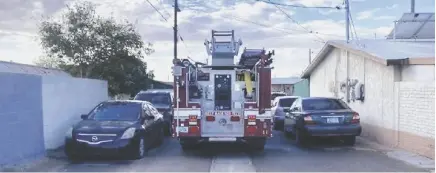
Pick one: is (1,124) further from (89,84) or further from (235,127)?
(89,84)

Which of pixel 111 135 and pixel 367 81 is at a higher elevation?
pixel 367 81

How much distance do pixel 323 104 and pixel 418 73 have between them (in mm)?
3046

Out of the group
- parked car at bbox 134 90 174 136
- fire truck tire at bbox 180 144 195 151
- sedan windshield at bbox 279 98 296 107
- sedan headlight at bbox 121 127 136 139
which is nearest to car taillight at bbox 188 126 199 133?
fire truck tire at bbox 180 144 195 151

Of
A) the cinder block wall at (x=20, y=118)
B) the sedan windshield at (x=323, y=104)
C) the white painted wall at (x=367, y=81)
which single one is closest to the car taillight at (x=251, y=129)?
the sedan windshield at (x=323, y=104)

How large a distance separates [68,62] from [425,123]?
50.7 feet

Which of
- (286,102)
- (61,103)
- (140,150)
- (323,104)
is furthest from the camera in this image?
(286,102)

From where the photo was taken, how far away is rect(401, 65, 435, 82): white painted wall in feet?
39.8

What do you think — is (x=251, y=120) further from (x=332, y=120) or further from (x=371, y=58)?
(x=371, y=58)

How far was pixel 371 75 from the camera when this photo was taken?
1606 cm

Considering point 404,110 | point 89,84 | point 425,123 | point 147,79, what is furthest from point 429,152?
→ point 147,79

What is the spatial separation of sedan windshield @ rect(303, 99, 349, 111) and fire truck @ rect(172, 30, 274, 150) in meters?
2.65

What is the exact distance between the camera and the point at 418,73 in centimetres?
1280

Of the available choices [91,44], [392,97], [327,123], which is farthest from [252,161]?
[91,44]

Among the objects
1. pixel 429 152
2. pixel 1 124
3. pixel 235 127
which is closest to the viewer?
pixel 1 124
